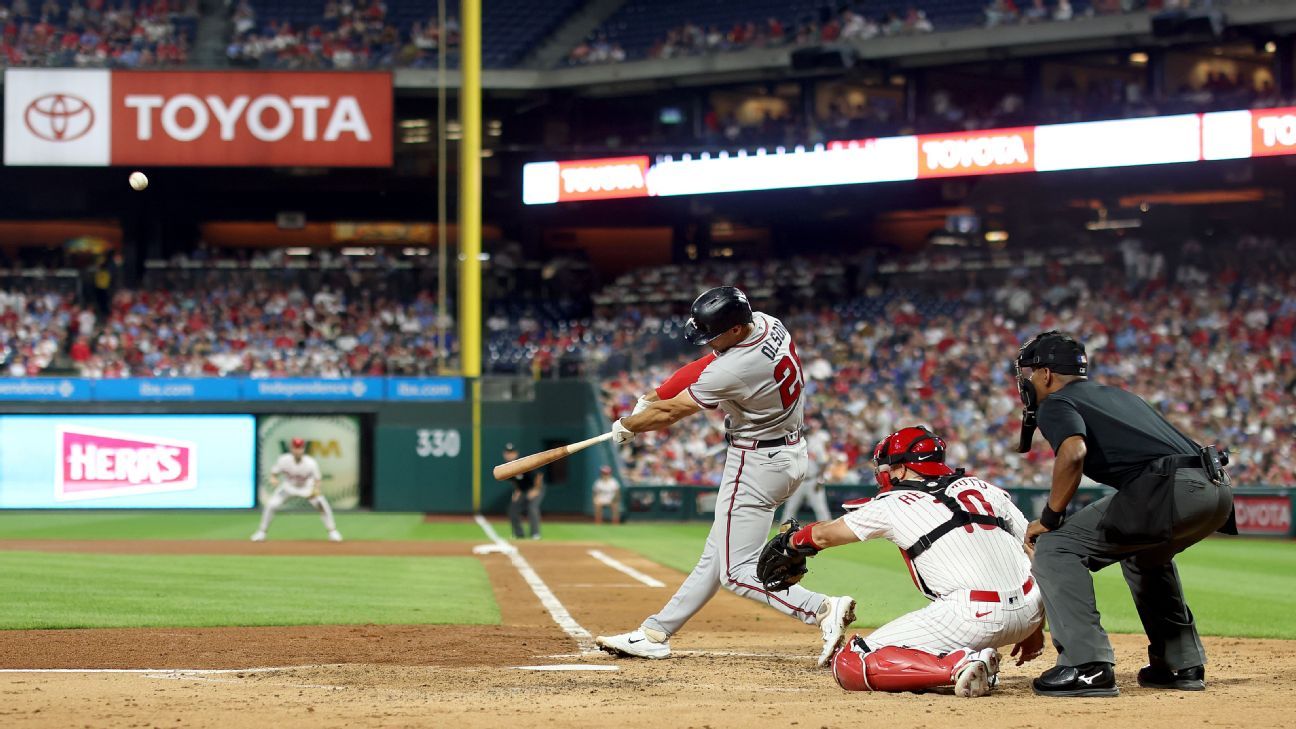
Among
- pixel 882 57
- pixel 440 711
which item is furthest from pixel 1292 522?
pixel 440 711

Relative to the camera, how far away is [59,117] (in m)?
32.1

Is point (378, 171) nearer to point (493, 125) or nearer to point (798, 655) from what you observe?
point (493, 125)

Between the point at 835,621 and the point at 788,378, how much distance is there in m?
1.25

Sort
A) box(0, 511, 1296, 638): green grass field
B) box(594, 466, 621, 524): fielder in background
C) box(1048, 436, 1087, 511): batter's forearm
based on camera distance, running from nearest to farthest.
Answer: box(1048, 436, 1087, 511): batter's forearm
box(0, 511, 1296, 638): green grass field
box(594, 466, 621, 524): fielder in background

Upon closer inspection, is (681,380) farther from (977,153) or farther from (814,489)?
(977,153)

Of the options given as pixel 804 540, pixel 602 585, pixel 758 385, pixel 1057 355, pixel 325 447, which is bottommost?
pixel 602 585

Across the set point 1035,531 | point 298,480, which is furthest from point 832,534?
point 298,480

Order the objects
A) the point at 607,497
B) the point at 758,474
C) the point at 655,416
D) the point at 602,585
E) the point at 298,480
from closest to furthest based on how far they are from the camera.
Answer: the point at 655,416 < the point at 758,474 < the point at 602,585 < the point at 298,480 < the point at 607,497

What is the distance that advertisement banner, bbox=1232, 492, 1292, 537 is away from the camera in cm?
2244

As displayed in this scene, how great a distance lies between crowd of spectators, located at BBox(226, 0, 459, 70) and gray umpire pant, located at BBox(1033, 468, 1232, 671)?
29646 millimetres

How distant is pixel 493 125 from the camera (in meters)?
36.3

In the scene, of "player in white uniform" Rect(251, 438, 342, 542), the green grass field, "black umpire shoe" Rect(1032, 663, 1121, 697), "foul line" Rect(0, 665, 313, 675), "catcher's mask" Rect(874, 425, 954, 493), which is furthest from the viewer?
"player in white uniform" Rect(251, 438, 342, 542)

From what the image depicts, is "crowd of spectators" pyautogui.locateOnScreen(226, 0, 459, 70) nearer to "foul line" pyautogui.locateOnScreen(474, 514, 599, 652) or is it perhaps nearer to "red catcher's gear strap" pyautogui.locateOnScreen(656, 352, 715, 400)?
"foul line" pyautogui.locateOnScreen(474, 514, 599, 652)

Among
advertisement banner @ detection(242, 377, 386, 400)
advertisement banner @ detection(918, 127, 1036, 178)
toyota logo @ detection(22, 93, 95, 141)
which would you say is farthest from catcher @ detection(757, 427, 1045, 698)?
toyota logo @ detection(22, 93, 95, 141)
